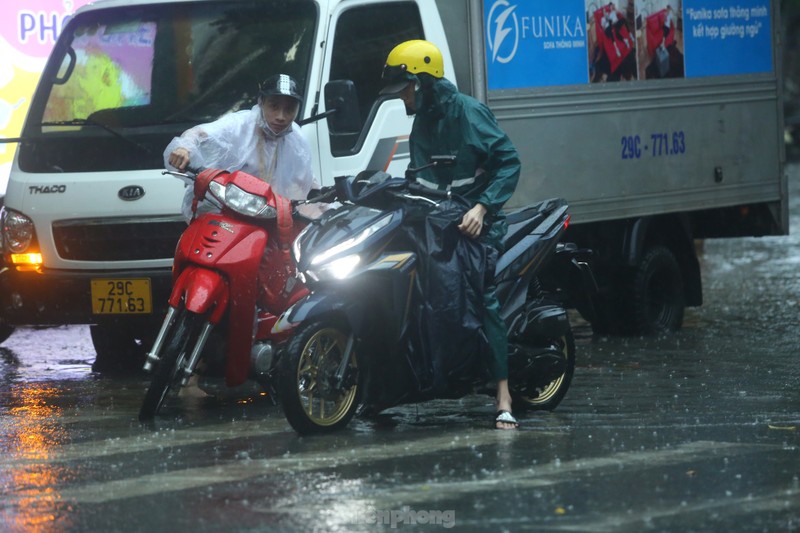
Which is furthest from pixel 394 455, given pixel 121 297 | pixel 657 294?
pixel 657 294

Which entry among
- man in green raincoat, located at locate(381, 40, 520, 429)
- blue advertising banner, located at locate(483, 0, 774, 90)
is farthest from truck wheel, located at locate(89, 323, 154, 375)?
man in green raincoat, located at locate(381, 40, 520, 429)

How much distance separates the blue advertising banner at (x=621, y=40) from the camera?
11039 millimetres

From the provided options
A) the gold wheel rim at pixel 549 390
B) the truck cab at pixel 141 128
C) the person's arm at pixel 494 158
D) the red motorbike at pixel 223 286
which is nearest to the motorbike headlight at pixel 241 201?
the red motorbike at pixel 223 286

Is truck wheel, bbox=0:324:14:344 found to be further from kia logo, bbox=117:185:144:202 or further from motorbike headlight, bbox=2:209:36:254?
kia logo, bbox=117:185:144:202

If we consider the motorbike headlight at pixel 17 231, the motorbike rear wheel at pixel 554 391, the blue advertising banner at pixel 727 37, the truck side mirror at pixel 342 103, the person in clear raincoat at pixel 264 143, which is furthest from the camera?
the blue advertising banner at pixel 727 37

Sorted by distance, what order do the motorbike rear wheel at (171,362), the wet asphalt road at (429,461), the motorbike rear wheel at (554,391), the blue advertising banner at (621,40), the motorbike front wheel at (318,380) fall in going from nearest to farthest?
1. the wet asphalt road at (429,461)
2. the motorbike front wheel at (318,380)
3. the motorbike rear wheel at (171,362)
4. the motorbike rear wheel at (554,391)
5. the blue advertising banner at (621,40)

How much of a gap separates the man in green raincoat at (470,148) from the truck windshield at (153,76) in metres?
1.89

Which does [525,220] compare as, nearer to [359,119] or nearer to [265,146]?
[359,119]

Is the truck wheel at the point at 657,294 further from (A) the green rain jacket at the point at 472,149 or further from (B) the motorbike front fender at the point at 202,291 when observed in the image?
(B) the motorbike front fender at the point at 202,291

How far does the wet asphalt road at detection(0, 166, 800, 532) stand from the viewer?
5.79 meters

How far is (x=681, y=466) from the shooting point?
→ 668 cm

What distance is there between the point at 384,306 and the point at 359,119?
6.42 feet

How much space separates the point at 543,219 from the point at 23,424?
9.22 feet

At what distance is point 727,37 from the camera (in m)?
13.1
